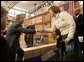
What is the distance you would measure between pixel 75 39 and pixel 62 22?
29cm

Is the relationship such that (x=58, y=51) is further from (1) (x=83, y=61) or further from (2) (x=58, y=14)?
(2) (x=58, y=14)

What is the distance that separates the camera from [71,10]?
166 inches

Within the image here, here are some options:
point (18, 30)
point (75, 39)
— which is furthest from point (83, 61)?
point (18, 30)

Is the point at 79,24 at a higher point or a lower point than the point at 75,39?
higher

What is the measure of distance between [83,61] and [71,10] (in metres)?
2.78

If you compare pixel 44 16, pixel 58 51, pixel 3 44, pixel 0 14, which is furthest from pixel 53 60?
pixel 44 16

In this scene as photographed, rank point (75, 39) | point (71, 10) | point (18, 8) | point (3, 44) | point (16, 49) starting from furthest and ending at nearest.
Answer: point (18, 8), point (71, 10), point (16, 49), point (75, 39), point (3, 44)

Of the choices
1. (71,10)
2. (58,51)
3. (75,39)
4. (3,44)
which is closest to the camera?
(3,44)

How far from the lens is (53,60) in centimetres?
177

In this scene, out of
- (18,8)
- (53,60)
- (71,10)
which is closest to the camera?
(53,60)

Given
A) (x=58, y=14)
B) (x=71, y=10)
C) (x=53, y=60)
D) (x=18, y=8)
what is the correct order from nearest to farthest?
(x=53, y=60) → (x=58, y=14) → (x=71, y=10) → (x=18, y=8)

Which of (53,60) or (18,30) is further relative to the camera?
(18,30)

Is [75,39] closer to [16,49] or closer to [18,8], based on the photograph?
[16,49]

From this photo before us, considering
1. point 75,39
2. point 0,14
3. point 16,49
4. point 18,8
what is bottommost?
point 16,49
